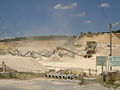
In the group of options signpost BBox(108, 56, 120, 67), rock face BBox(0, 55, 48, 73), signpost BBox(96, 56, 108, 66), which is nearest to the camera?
signpost BBox(96, 56, 108, 66)

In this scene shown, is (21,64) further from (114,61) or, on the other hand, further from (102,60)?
(114,61)

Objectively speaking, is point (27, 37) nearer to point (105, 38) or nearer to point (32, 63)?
point (105, 38)

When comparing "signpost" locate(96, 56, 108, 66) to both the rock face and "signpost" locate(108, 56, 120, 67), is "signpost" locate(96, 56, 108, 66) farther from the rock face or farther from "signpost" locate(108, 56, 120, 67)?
the rock face

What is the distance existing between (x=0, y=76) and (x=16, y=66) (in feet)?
23.4

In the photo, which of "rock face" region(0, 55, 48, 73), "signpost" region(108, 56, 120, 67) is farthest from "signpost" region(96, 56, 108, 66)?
"rock face" region(0, 55, 48, 73)

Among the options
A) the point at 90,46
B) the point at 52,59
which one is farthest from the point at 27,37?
the point at 52,59

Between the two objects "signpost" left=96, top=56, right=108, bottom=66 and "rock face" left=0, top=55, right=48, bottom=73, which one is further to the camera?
"rock face" left=0, top=55, right=48, bottom=73

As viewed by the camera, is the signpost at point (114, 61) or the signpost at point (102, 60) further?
the signpost at point (114, 61)

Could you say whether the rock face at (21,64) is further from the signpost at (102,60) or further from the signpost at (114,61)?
the signpost at (114,61)

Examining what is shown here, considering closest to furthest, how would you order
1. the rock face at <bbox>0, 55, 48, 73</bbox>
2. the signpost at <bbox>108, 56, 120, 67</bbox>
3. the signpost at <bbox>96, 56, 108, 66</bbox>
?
the signpost at <bbox>96, 56, 108, 66</bbox>, the signpost at <bbox>108, 56, 120, 67</bbox>, the rock face at <bbox>0, 55, 48, 73</bbox>

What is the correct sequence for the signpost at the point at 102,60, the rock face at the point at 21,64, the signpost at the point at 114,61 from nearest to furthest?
the signpost at the point at 102,60, the signpost at the point at 114,61, the rock face at the point at 21,64

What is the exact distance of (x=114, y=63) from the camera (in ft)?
62.6

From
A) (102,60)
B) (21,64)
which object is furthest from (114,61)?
(21,64)

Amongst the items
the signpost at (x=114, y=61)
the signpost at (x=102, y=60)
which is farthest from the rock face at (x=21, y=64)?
the signpost at (x=114, y=61)
